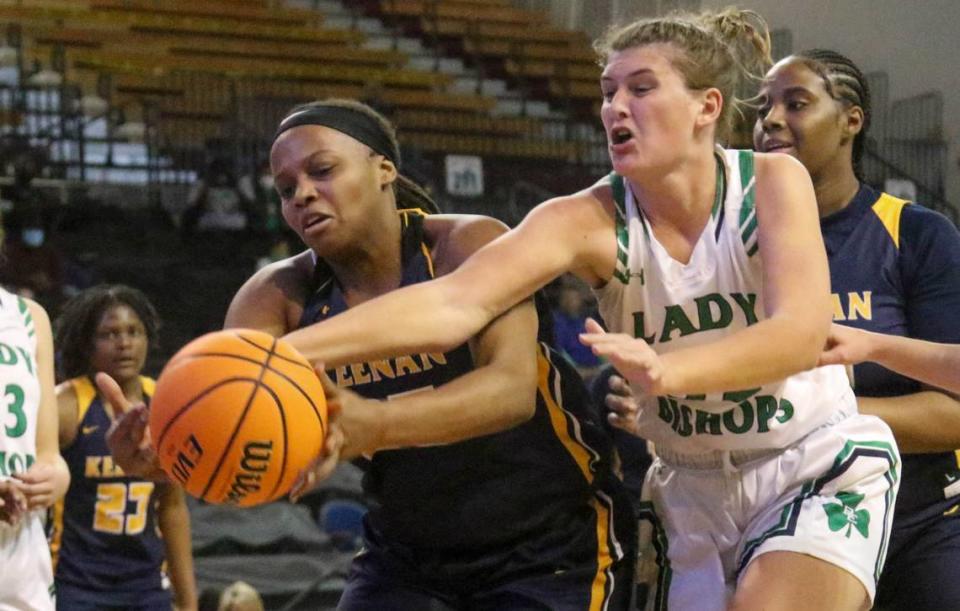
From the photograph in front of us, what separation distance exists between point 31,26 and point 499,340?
11.0 meters

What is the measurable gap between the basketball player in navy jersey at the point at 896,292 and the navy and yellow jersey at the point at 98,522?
3047 millimetres

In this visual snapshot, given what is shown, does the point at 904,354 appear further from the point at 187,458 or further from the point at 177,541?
the point at 177,541

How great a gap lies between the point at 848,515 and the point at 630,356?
2.49 ft

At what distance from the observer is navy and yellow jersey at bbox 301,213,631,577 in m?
3.16

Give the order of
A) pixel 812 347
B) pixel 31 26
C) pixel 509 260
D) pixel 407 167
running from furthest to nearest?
pixel 31 26 < pixel 407 167 < pixel 509 260 < pixel 812 347

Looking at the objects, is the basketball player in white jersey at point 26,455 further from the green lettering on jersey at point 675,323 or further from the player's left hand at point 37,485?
the green lettering on jersey at point 675,323

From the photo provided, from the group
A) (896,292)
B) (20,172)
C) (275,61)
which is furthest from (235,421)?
(275,61)

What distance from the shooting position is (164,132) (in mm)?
11914

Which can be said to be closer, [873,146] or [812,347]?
[812,347]

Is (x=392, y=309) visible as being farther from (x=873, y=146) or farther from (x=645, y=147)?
(x=873, y=146)

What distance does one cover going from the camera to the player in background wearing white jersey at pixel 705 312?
2811mm

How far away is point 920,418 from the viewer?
3.41 m

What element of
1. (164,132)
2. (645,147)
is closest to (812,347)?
(645,147)

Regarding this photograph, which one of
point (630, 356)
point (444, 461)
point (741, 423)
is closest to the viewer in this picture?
point (630, 356)
